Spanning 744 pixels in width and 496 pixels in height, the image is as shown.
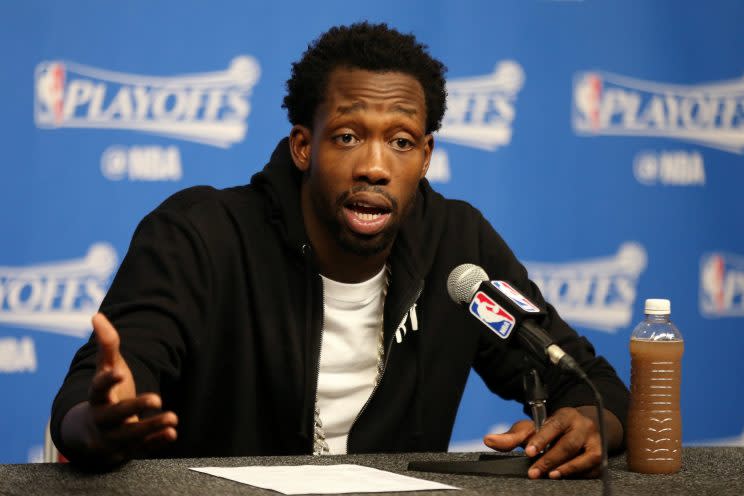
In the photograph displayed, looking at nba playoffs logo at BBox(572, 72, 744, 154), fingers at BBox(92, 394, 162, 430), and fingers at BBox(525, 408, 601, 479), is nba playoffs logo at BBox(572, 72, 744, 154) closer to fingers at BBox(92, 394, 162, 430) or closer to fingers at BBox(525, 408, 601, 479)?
fingers at BBox(525, 408, 601, 479)

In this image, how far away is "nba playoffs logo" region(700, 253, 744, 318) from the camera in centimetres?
356

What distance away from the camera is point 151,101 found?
3.06 meters

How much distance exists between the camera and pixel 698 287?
355 centimetres

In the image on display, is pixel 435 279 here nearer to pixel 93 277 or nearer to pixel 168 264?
pixel 168 264

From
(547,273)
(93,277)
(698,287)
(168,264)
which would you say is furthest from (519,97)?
(168,264)

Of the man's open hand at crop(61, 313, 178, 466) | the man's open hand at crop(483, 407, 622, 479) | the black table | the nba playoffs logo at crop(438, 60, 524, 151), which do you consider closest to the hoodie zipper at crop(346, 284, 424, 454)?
the black table

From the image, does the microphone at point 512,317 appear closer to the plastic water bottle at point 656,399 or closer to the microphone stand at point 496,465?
the microphone stand at point 496,465

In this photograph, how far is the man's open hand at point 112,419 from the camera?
1.38 m

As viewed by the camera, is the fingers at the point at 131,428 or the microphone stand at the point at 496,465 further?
the microphone stand at the point at 496,465

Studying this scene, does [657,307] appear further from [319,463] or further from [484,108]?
[484,108]

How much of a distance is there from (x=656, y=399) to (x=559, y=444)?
0.58 feet

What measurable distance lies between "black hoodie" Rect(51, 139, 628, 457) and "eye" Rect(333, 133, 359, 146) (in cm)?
14

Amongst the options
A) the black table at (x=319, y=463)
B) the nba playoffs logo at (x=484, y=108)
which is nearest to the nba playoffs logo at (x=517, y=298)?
the black table at (x=319, y=463)

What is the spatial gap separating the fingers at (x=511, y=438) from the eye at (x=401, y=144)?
2.12ft
